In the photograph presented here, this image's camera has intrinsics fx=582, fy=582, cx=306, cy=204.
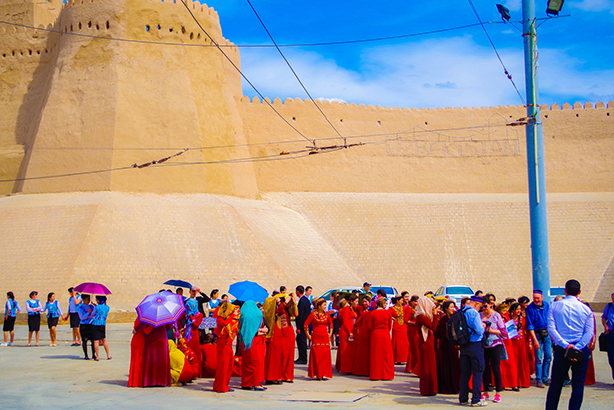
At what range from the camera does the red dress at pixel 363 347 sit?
406 inches

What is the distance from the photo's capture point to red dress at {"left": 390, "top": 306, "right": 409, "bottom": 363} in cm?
1084

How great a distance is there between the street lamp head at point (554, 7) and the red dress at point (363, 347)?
27.1 ft

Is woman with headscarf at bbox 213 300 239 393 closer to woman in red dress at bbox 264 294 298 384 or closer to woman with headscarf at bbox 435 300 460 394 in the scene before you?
woman in red dress at bbox 264 294 298 384

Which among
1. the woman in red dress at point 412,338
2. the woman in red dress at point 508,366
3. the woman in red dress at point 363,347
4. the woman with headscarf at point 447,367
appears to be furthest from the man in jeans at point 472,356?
the woman in red dress at point 363,347

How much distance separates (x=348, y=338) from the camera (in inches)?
424

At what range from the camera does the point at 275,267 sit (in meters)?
22.7

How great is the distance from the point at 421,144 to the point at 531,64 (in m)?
18.9

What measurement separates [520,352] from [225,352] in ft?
15.1

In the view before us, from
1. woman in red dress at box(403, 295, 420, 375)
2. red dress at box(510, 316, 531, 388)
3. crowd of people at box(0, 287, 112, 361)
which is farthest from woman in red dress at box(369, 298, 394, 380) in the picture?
crowd of people at box(0, 287, 112, 361)

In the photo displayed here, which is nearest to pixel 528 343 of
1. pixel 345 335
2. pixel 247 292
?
pixel 345 335

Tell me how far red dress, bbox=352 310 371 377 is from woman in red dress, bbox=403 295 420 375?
76 centimetres

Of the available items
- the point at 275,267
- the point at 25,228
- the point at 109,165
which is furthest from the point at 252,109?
the point at 25,228

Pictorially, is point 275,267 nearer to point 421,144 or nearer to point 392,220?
point 392,220

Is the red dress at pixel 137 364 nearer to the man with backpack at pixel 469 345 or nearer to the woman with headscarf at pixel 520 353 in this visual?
the man with backpack at pixel 469 345
